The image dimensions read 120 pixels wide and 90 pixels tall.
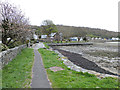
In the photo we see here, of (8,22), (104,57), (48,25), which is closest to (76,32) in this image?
(48,25)

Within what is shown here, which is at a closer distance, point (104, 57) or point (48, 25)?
point (104, 57)

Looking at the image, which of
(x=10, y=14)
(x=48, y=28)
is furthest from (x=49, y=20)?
(x=10, y=14)

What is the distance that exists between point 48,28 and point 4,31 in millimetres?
47635

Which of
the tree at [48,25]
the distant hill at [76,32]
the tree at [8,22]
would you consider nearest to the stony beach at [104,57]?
the tree at [8,22]

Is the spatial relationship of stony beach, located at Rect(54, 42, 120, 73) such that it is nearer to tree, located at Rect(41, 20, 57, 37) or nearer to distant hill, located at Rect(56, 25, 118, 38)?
tree, located at Rect(41, 20, 57, 37)

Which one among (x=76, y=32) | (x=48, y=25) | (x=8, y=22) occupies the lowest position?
(x=8, y=22)

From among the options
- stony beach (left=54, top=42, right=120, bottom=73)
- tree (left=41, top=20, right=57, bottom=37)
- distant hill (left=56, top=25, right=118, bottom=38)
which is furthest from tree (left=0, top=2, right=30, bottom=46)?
distant hill (left=56, top=25, right=118, bottom=38)

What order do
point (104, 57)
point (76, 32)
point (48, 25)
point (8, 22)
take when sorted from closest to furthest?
point (8, 22), point (104, 57), point (48, 25), point (76, 32)

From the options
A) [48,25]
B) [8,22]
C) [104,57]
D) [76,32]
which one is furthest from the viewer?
[76,32]

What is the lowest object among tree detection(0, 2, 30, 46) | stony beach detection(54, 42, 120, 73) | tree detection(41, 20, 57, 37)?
stony beach detection(54, 42, 120, 73)

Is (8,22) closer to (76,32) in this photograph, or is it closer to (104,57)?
(104,57)

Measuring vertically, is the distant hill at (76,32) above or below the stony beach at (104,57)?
above

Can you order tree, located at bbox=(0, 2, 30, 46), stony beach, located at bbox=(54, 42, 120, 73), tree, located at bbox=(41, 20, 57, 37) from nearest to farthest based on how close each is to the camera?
stony beach, located at bbox=(54, 42, 120, 73), tree, located at bbox=(0, 2, 30, 46), tree, located at bbox=(41, 20, 57, 37)

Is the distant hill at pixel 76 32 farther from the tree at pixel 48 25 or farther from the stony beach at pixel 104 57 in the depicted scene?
the stony beach at pixel 104 57
